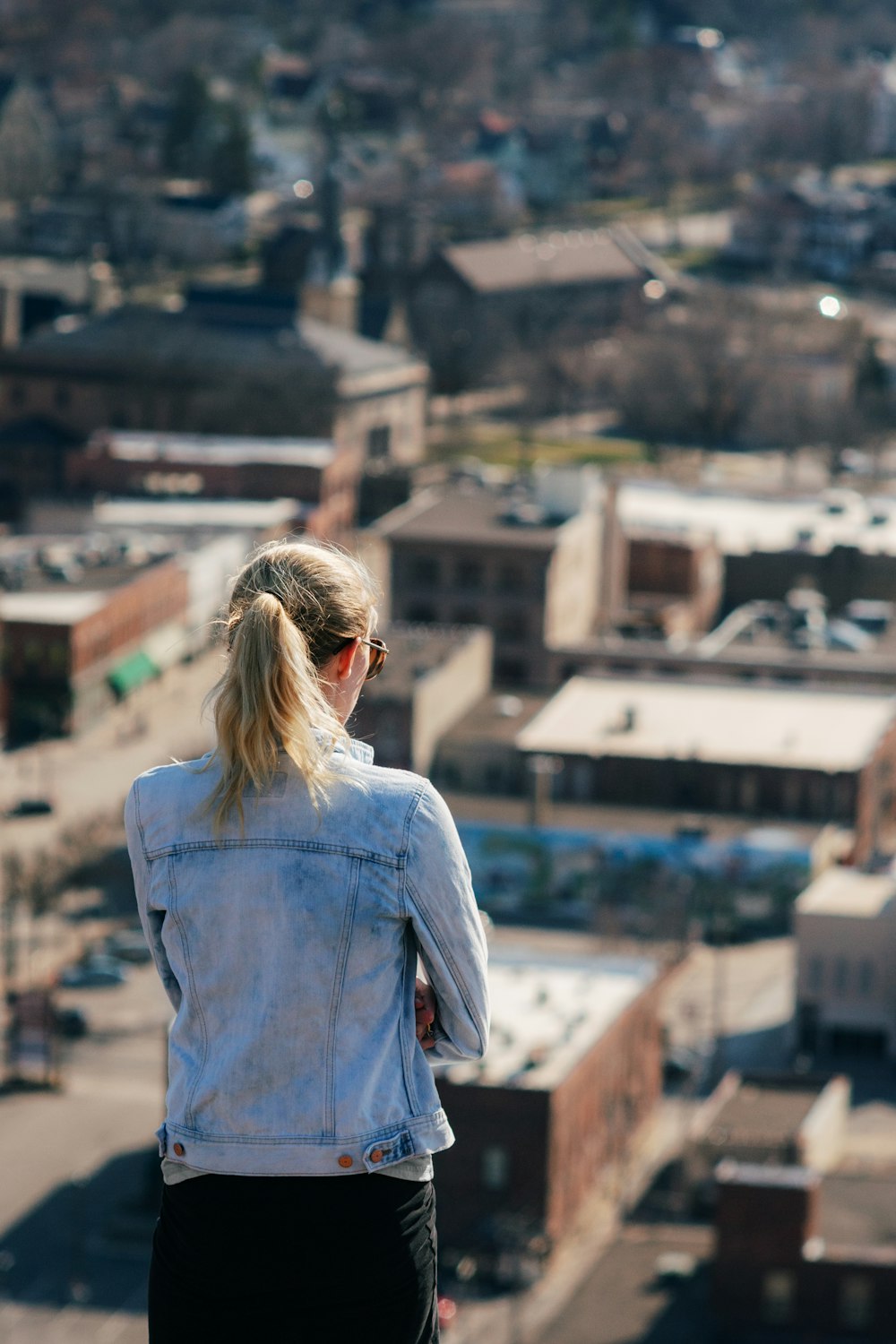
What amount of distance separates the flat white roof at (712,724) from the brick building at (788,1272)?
32.0 ft

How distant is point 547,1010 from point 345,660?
17041 millimetres

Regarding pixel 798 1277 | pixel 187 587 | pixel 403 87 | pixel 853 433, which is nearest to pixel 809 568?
pixel 187 587

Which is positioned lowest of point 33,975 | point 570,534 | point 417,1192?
point 33,975

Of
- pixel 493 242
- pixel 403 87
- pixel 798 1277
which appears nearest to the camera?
pixel 798 1277

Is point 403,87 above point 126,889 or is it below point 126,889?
above

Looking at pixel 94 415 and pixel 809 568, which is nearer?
pixel 809 568

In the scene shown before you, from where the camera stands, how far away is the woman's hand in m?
2.23

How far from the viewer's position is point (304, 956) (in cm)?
215

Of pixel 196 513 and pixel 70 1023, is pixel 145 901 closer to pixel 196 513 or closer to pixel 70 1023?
pixel 70 1023

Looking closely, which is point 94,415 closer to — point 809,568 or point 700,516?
point 700,516

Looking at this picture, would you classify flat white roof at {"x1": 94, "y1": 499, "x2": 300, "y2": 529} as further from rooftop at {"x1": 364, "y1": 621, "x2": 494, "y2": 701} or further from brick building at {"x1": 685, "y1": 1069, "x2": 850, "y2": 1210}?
brick building at {"x1": 685, "y1": 1069, "x2": 850, "y2": 1210}

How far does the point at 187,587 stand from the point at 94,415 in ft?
36.7

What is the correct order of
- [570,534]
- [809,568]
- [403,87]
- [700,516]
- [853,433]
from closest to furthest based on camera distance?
1. [570,534]
2. [809,568]
3. [700,516]
4. [853,433]
5. [403,87]

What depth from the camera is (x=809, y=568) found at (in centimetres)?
3525
